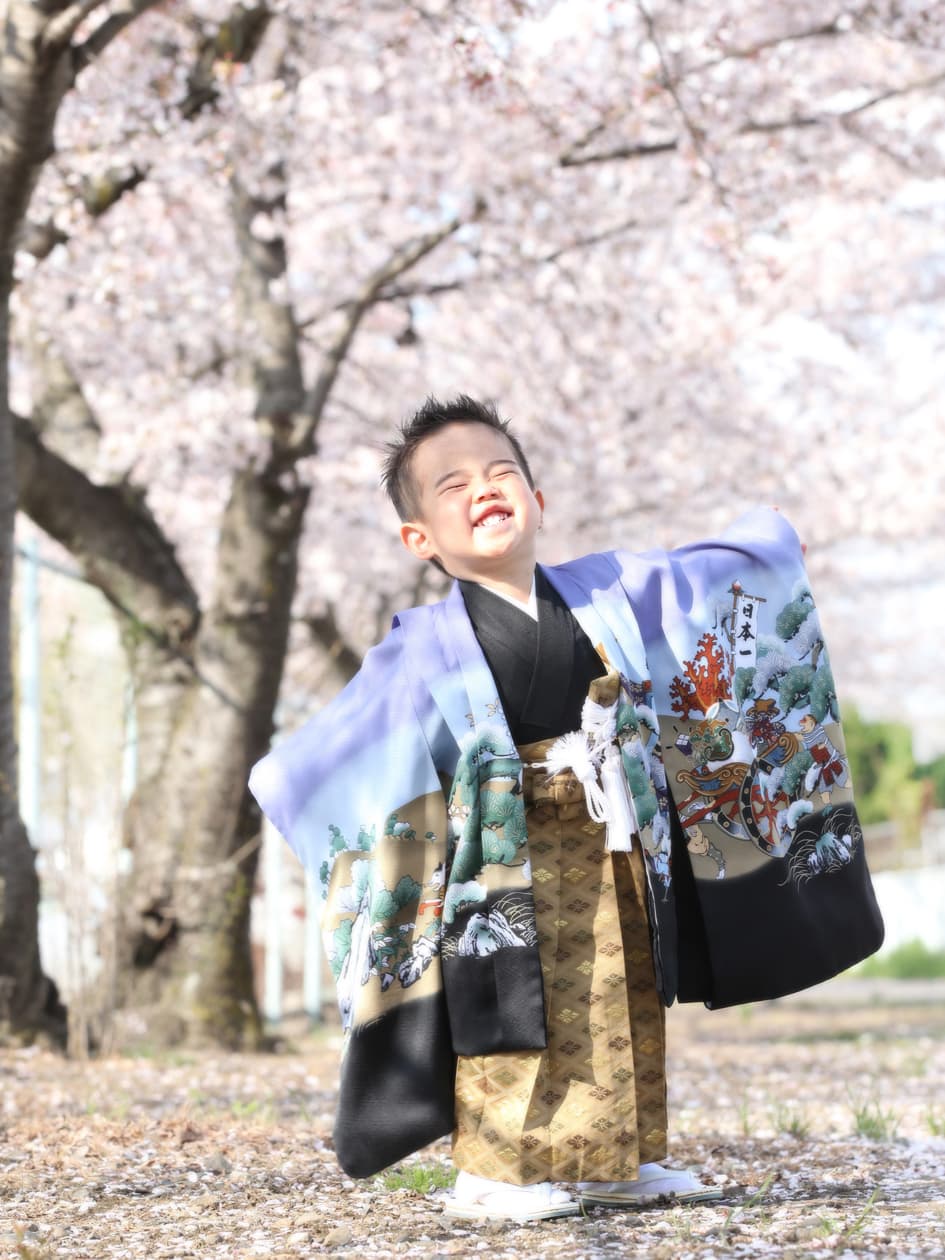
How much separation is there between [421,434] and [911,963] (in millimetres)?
14688

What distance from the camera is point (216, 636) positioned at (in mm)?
7367

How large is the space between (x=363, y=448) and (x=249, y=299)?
2993mm

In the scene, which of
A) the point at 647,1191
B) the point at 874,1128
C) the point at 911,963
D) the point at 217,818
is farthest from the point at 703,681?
the point at 911,963

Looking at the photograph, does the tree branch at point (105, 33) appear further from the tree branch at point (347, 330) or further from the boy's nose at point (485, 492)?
the tree branch at point (347, 330)

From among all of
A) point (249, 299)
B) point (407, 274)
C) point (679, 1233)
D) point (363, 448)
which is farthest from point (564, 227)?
point (679, 1233)

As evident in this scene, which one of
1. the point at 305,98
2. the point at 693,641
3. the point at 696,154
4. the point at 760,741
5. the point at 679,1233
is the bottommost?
the point at 679,1233

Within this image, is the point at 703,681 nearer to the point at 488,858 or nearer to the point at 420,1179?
the point at 488,858

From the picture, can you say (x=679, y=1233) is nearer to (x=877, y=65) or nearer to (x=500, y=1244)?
(x=500, y=1244)

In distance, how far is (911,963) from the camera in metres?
16.5

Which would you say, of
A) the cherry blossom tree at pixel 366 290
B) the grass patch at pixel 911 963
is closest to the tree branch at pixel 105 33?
the cherry blossom tree at pixel 366 290

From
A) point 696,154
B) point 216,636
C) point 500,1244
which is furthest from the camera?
point 216,636

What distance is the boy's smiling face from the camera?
314 cm

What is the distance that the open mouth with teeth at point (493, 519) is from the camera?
314cm

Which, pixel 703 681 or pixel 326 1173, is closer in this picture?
pixel 703 681
